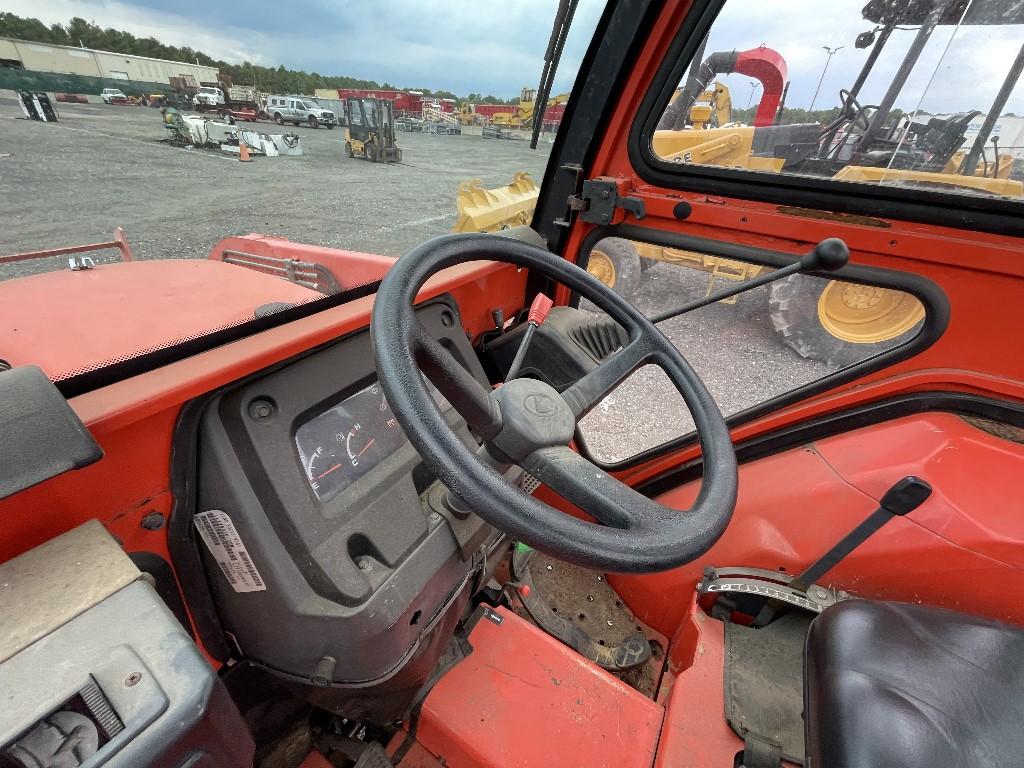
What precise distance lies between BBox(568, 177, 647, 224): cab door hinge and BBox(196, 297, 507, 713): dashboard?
923 mm

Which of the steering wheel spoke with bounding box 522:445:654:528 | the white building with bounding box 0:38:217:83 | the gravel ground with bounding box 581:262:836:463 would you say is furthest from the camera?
the gravel ground with bounding box 581:262:836:463

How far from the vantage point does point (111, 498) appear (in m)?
0.75

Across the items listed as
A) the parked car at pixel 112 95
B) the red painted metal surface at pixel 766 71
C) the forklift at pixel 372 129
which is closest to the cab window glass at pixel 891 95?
the red painted metal surface at pixel 766 71

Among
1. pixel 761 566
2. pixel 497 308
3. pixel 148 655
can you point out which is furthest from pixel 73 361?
pixel 761 566

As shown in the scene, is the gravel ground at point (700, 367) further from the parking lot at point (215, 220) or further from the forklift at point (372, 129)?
the forklift at point (372, 129)

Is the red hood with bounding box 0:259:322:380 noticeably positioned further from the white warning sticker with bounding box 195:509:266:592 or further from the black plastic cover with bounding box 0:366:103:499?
the white warning sticker with bounding box 195:509:266:592

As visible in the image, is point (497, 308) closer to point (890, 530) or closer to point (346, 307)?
point (346, 307)

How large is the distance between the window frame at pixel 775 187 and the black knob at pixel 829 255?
0.39m

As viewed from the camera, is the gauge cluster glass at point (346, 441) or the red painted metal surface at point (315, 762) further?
the red painted metal surface at point (315, 762)

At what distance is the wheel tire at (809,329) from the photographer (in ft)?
4.67

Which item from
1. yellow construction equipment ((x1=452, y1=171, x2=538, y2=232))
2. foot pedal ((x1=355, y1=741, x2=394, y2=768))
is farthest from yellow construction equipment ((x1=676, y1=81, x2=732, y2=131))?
yellow construction equipment ((x1=452, y1=171, x2=538, y2=232))

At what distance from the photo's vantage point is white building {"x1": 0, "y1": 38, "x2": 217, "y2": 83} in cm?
84

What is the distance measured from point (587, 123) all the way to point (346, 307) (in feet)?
3.26

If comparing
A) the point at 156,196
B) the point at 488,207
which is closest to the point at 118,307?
the point at 156,196
